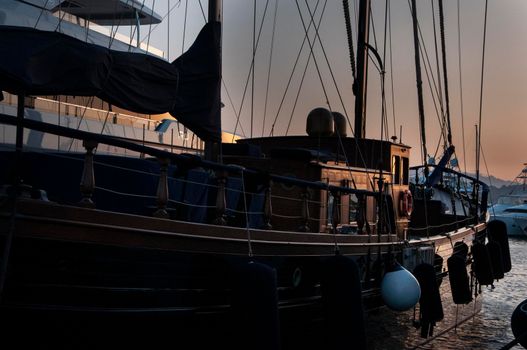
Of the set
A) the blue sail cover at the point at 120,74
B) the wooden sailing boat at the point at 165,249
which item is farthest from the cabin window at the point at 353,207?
the blue sail cover at the point at 120,74

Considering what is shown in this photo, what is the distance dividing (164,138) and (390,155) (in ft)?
32.7

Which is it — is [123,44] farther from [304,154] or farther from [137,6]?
[304,154]

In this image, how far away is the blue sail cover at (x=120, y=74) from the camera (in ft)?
19.8

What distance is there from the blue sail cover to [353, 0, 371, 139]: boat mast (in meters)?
7.65

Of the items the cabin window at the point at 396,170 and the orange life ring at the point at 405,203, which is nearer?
the orange life ring at the point at 405,203

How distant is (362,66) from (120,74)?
10045 mm

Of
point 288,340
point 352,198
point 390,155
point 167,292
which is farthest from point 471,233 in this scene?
point 167,292

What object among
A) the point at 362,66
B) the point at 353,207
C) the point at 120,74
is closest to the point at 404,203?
the point at 353,207

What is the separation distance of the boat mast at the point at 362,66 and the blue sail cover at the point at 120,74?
765 centimetres

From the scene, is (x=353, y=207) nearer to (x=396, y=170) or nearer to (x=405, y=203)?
(x=405, y=203)

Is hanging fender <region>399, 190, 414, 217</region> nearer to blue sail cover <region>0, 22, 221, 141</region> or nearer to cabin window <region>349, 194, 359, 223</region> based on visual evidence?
cabin window <region>349, 194, 359, 223</region>

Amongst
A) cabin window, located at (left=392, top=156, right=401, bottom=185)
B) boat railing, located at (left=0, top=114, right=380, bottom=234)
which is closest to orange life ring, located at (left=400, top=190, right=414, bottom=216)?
cabin window, located at (left=392, top=156, right=401, bottom=185)

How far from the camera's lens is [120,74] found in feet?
22.4

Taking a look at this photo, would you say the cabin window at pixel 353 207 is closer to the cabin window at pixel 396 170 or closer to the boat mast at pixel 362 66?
the cabin window at pixel 396 170
